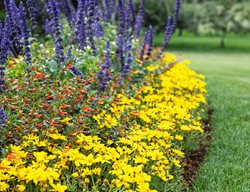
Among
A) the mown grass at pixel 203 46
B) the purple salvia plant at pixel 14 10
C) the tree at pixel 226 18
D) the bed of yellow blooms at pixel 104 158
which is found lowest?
the mown grass at pixel 203 46

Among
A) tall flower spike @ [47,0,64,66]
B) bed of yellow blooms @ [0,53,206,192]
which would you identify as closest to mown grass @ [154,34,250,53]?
tall flower spike @ [47,0,64,66]

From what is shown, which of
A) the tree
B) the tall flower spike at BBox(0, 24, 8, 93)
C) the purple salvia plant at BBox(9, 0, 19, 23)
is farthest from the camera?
the tree

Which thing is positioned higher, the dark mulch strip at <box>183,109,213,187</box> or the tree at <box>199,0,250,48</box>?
the dark mulch strip at <box>183,109,213,187</box>

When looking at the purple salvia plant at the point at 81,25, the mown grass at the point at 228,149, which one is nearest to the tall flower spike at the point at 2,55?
the purple salvia plant at the point at 81,25

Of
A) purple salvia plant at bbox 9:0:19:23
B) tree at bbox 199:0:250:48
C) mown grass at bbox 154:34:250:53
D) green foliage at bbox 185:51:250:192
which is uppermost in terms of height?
purple salvia plant at bbox 9:0:19:23

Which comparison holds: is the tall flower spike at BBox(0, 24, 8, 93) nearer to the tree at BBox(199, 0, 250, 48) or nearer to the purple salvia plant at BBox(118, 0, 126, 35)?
the purple salvia plant at BBox(118, 0, 126, 35)

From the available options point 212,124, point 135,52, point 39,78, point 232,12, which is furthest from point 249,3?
point 39,78

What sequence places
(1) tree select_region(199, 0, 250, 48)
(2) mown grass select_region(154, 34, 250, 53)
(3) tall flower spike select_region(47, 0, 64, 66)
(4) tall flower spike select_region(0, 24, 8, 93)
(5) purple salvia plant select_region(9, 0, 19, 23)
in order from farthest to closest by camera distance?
(2) mown grass select_region(154, 34, 250, 53)
(1) tree select_region(199, 0, 250, 48)
(5) purple salvia plant select_region(9, 0, 19, 23)
(3) tall flower spike select_region(47, 0, 64, 66)
(4) tall flower spike select_region(0, 24, 8, 93)

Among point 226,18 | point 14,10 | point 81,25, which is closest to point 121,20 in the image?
point 81,25

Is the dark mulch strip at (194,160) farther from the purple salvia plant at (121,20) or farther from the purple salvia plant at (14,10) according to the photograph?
the purple salvia plant at (14,10)

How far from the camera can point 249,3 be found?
2875cm

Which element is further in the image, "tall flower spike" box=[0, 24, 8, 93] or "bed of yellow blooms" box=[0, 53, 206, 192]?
"tall flower spike" box=[0, 24, 8, 93]

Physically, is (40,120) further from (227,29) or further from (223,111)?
(227,29)

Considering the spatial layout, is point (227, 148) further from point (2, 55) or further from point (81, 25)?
point (2, 55)
